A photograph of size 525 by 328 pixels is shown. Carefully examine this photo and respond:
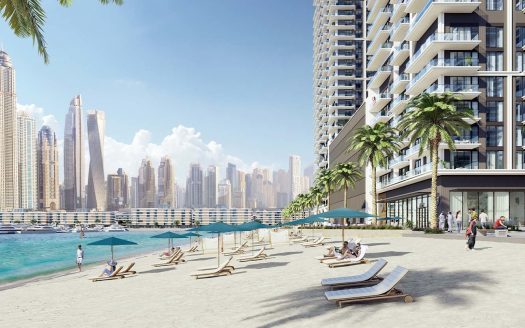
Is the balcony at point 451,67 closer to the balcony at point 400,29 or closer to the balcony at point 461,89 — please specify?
the balcony at point 461,89

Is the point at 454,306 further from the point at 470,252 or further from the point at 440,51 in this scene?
the point at 440,51

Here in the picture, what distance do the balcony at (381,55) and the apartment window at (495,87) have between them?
22005 millimetres

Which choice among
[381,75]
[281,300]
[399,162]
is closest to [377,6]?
[381,75]

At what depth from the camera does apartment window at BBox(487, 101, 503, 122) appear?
48438mm

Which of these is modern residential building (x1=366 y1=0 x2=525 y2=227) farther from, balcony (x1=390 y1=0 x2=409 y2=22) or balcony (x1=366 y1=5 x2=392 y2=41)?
balcony (x1=366 y1=5 x2=392 y2=41)

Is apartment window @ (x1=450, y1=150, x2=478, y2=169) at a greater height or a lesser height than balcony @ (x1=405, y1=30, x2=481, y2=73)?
lesser

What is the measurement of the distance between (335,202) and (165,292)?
318 ft

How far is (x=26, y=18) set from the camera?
382 inches

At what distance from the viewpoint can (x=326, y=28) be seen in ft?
401

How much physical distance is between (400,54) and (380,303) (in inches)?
2151

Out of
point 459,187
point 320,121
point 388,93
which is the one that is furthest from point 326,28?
point 459,187

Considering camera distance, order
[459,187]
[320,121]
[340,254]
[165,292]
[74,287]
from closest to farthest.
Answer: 1. [165,292]
2. [74,287]
3. [340,254]
4. [459,187]
5. [320,121]

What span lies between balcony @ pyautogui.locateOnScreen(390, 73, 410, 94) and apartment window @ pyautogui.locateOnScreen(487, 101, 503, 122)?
491 inches

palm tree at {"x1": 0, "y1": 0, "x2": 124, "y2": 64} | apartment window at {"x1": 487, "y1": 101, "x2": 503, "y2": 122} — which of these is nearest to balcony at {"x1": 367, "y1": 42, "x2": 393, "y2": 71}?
apartment window at {"x1": 487, "y1": 101, "x2": 503, "y2": 122}
